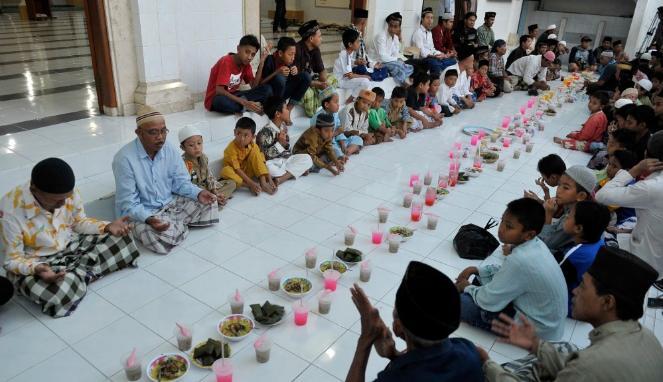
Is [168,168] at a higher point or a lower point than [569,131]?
higher

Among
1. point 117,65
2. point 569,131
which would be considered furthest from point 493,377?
point 569,131

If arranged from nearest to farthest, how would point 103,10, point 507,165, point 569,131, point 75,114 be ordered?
point 103,10
point 75,114
point 507,165
point 569,131

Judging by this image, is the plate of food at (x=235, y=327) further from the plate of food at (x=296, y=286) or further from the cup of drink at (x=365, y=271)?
the cup of drink at (x=365, y=271)

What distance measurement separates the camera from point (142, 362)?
2.60m

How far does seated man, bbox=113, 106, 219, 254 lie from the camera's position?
3543 mm

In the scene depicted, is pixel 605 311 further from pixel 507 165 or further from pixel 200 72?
pixel 200 72

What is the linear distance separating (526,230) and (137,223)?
9.34 feet

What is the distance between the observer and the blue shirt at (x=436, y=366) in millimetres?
1632

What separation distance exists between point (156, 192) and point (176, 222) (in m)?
0.29

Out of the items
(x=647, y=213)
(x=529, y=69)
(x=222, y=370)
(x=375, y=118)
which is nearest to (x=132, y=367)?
(x=222, y=370)

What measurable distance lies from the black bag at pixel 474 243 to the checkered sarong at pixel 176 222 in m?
2.12

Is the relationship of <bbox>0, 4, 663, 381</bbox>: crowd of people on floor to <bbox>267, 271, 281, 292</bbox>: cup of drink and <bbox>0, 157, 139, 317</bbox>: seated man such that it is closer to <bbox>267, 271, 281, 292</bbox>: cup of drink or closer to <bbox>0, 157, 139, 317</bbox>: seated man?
<bbox>0, 157, 139, 317</bbox>: seated man

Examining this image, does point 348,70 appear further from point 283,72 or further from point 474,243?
point 474,243

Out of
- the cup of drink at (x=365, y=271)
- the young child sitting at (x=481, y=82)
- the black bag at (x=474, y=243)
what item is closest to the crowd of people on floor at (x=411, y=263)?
the black bag at (x=474, y=243)
